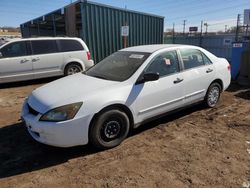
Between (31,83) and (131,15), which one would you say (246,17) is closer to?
(131,15)

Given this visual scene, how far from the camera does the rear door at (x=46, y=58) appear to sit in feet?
29.1

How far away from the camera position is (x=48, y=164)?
355cm

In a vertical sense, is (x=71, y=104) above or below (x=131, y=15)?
below

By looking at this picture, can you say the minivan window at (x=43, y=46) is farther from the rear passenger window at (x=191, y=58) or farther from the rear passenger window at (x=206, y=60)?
the rear passenger window at (x=206, y=60)

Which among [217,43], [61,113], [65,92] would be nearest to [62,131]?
[61,113]

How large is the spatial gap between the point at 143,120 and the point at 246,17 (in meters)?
8.97

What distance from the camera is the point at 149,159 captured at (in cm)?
360

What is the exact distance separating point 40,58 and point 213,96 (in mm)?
6121

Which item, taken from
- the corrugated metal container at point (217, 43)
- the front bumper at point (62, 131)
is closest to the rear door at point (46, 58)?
the front bumper at point (62, 131)

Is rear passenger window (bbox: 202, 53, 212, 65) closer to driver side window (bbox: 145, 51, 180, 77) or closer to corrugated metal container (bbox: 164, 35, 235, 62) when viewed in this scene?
driver side window (bbox: 145, 51, 180, 77)

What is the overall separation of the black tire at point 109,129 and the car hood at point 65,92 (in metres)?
0.41

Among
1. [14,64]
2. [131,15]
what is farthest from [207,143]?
[131,15]

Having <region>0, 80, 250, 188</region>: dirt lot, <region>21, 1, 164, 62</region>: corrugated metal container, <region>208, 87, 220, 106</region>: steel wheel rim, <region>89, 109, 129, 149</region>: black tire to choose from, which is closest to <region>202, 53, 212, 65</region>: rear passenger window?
<region>208, 87, 220, 106</region>: steel wheel rim

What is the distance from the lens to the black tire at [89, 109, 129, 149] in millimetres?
3646
